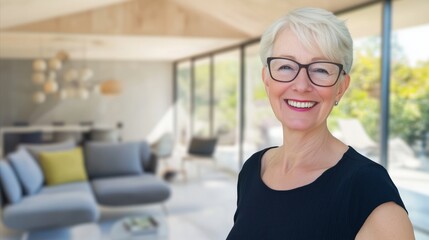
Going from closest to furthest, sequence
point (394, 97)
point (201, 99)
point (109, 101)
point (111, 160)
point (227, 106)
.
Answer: point (394, 97) < point (111, 160) < point (227, 106) < point (201, 99) < point (109, 101)

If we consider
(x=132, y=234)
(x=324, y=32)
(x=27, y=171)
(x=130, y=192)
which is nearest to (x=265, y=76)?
(x=324, y=32)

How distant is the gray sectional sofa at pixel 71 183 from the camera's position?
13.0 ft

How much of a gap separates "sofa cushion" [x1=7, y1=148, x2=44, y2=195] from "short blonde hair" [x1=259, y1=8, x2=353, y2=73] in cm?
417

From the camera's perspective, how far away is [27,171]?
447 centimetres

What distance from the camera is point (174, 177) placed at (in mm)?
6746

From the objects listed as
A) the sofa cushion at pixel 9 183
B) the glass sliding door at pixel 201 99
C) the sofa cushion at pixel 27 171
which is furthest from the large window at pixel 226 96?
the sofa cushion at pixel 9 183

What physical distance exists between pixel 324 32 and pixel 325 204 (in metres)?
0.35

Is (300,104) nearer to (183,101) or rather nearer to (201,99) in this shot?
(201,99)

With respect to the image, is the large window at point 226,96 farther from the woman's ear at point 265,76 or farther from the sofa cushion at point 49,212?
the woman's ear at point 265,76

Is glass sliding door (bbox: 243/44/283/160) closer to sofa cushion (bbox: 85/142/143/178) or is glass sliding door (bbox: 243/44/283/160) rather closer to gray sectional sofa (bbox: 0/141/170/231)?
gray sectional sofa (bbox: 0/141/170/231)

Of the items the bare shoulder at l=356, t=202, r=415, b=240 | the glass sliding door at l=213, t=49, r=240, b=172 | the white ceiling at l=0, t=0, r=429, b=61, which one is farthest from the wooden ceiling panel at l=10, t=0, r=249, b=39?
the bare shoulder at l=356, t=202, r=415, b=240

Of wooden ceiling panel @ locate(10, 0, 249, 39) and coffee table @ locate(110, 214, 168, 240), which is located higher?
wooden ceiling panel @ locate(10, 0, 249, 39)

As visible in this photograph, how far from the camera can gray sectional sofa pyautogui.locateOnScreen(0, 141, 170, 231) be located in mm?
3947

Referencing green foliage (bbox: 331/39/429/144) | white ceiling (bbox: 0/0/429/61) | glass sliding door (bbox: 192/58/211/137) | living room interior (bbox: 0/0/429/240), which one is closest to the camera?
green foliage (bbox: 331/39/429/144)
